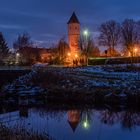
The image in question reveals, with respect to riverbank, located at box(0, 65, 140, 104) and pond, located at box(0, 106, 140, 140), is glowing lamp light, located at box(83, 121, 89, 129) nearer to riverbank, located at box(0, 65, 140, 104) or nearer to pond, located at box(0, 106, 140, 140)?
pond, located at box(0, 106, 140, 140)

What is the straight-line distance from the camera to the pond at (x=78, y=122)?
2575 cm

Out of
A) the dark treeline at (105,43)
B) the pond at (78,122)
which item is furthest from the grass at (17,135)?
the dark treeline at (105,43)

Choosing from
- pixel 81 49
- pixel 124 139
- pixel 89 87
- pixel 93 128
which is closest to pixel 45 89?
pixel 89 87

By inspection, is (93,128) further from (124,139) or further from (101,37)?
(101,37)

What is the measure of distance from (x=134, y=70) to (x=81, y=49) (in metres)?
54.7

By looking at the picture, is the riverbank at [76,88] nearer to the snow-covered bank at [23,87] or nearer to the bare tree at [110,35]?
the snow-covered bank at [23,87]

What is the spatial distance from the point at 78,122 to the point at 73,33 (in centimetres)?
11611

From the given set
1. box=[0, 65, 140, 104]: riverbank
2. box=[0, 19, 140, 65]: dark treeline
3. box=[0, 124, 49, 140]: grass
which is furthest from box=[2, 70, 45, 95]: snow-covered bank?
box=[0, 19, 140, 65]: dark treeline

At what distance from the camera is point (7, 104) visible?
42.2m

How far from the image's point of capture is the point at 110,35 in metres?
133

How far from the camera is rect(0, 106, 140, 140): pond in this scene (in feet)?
84.5

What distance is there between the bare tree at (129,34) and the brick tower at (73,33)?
52.6 ft

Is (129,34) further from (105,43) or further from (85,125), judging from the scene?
(85,125)

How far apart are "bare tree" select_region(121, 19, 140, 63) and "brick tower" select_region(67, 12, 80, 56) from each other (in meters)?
16.0
